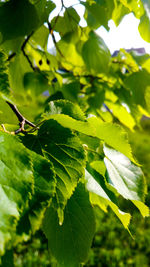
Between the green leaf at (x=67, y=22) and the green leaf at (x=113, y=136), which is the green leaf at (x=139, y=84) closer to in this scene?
the green leaf at (x=67, y=22)

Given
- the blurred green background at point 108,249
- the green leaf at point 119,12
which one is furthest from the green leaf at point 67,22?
the blurred green background at point 108,249

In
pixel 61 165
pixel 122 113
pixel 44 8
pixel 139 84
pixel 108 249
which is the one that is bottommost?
pixel 108 249

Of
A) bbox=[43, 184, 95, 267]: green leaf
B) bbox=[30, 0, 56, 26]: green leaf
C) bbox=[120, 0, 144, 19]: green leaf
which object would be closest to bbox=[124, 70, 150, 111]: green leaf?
bbox=[120, 0, 144, 19]: green leaf

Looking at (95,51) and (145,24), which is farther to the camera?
(95,51)

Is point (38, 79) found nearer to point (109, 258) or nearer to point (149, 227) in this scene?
point (109, 258)

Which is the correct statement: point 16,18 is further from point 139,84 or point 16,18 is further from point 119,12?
point 139,84

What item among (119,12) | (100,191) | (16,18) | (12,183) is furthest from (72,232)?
(119,12)

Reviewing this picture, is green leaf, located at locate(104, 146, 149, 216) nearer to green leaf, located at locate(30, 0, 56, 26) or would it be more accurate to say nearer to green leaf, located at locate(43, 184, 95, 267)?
green leaf, located at locate(43, 184, 95, 267)

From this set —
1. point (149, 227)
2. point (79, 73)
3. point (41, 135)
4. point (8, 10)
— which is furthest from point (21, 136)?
point (149, 227)
